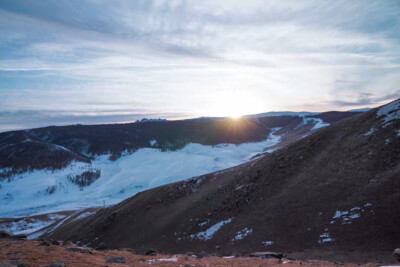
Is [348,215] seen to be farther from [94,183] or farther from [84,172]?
[84,172]

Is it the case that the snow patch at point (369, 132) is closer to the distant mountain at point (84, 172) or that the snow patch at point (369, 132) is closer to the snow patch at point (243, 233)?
the snow patch at point (243, 233)

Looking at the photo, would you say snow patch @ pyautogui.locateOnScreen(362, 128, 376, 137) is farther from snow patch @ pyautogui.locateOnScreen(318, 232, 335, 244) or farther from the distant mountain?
the distant mountain

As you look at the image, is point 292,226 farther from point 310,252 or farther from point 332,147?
point 332,147

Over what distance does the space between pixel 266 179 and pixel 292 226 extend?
10.2 metres

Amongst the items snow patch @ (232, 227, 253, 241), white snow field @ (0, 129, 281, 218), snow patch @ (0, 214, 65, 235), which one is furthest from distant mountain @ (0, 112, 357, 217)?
snow patch @ (232, 227, 253, 241)

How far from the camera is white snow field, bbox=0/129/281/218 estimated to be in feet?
368

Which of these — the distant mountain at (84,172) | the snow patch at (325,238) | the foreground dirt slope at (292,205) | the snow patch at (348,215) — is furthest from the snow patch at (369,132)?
the distant mountain at (84,172)

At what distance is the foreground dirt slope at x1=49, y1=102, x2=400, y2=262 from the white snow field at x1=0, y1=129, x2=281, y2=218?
67.9 m

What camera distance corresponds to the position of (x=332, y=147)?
102ft

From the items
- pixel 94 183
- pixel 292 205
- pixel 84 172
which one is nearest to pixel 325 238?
pixel 292 205

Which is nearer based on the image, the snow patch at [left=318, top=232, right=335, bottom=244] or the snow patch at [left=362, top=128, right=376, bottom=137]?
the snow patch at [left=318, top=232, right=335, bottom=244]

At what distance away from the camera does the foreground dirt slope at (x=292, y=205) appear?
1911 centimetres

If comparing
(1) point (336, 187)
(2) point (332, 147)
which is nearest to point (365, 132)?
(2) point (332, 147)

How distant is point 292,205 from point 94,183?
13105 cm
